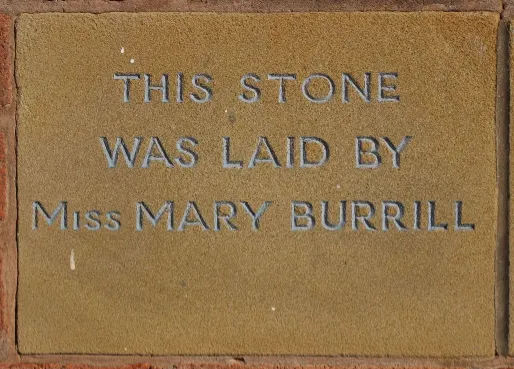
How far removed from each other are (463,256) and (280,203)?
667mm

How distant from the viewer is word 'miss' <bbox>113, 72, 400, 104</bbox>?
2002 millimetres

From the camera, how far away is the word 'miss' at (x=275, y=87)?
200cm

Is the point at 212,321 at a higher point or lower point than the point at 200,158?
lower

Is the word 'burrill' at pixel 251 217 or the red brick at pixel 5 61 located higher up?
the red brick at pixel 5 61

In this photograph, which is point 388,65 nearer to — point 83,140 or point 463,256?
point 463,256

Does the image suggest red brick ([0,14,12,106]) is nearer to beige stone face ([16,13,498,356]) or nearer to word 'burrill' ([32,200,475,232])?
beige stone face ([16,13,498,356])

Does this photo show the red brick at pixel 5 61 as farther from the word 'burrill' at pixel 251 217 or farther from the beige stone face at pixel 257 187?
the word 'burrill' at pixel 251 217

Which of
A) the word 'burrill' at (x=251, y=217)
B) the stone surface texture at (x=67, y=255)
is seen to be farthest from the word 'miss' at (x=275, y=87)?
the word 'burrill' at (x=251, y=217)

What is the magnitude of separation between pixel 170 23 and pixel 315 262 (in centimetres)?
100

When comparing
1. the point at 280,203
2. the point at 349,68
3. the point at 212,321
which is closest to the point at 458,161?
the point at 349,68

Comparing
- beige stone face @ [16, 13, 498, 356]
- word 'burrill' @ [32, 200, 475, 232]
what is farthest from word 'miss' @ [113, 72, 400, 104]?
word 'burrill' @ [32, 200, 475, 232]

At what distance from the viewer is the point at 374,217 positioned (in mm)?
1997

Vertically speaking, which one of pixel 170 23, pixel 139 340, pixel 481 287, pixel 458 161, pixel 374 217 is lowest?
pixel 139 340

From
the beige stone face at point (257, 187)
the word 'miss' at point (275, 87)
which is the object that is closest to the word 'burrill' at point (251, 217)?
the beige stone face at point (257, 187)
